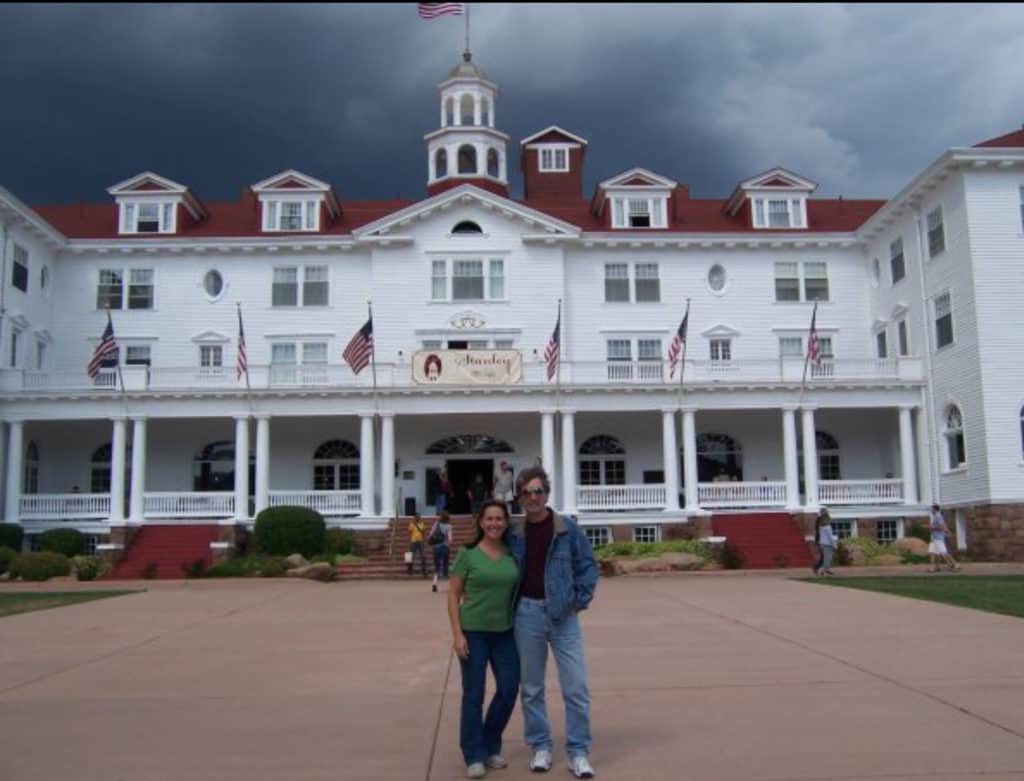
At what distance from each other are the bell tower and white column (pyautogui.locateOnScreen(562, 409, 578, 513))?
55.2 feet

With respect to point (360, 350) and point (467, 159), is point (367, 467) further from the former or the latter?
point (467, 159)

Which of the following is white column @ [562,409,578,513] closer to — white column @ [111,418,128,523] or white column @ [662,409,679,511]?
white column @ [662,409,679,511]

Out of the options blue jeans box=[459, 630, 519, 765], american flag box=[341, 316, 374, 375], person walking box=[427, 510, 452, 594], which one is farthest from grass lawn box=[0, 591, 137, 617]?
blue jeans box=[459, 630, 519, 765]

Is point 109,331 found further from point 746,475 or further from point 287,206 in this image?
point 746,475

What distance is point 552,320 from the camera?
39688 millimetres

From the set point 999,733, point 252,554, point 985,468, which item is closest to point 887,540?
point 985,468

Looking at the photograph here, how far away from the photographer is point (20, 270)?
36.9 m

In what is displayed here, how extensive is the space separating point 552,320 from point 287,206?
11.8 m

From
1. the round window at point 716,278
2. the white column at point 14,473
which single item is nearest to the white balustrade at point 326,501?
the white column at point 14,473

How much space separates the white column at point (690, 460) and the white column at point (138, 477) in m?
18.4

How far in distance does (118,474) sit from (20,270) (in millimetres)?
8777

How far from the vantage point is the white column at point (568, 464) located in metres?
34.8

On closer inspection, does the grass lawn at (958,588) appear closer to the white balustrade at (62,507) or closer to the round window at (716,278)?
the round window at (716,278)

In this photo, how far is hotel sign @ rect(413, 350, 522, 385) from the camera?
3531 cm
